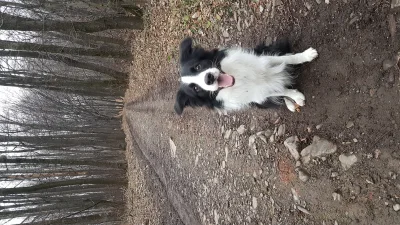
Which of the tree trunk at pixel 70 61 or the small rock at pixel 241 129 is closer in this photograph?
the small rock at pixel 241 129

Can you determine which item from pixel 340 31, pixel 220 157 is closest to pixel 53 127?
pixel 220 157

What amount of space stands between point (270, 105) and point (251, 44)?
1.34 m

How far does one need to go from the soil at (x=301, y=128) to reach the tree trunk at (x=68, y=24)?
240 cm

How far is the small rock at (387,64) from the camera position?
3.65 m

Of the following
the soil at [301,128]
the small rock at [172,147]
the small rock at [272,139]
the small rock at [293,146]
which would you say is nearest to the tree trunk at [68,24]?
the soil at [301,128]

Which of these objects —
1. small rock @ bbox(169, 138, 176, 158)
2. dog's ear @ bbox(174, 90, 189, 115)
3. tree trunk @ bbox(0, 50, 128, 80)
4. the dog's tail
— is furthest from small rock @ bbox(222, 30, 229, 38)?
tree trunk @ bbox(0, 50, 128, 80)

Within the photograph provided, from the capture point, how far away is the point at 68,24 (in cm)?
1043

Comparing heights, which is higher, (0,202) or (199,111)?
(199,111)

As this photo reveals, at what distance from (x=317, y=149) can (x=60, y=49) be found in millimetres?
9289

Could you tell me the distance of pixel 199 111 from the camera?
775 cm

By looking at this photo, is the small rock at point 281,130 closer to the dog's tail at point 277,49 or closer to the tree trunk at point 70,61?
the dog's tail at point 277,49

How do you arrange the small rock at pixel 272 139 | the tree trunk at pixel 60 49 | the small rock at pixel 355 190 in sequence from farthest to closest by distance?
the tree trunk at pixel 60 49 < the small rock at pixel 272 139 < the small rock at pixel 355 190

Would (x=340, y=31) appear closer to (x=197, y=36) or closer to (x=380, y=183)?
(x=380, y=183)

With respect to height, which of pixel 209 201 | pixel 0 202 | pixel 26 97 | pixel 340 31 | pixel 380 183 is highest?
pixel 340 31
